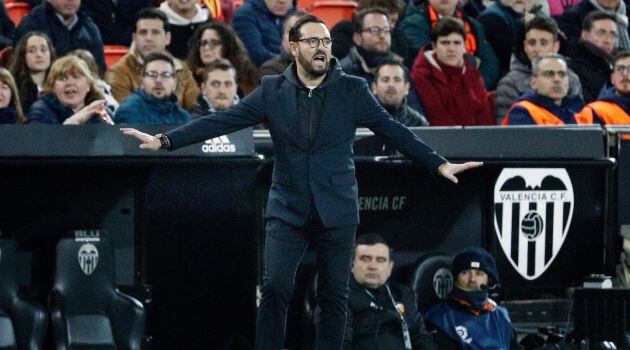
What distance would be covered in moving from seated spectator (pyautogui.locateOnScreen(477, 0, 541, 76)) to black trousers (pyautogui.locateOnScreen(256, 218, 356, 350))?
5571 millimetres

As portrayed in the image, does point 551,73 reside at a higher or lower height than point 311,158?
higher

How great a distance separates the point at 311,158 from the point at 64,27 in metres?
4.14

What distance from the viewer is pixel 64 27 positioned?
1027cm

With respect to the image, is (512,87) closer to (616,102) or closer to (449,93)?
(449,93)

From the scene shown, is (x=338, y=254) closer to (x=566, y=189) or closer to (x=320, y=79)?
(x=320, y=79)

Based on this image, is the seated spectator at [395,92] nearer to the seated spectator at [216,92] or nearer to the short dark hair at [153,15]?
the seated spectator at [216,92]

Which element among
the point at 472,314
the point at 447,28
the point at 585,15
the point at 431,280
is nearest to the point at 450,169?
the point at 472,314

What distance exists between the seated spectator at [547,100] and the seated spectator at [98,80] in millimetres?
2565

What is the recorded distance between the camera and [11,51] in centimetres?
991

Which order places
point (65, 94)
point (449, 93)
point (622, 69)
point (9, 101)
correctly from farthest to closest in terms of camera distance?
point (622, 69), point (449, 93), point (9, 101), point (65, 94)

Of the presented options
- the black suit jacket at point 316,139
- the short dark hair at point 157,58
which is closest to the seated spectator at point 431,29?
the short dark hair at point 157,58

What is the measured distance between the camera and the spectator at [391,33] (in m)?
10.8

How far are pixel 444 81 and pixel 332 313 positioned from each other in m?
3.99

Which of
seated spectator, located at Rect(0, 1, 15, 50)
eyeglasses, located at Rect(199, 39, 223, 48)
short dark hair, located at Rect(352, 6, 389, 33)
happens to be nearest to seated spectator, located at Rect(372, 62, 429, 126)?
short dark hair, located at Rect(352, 6, 389, 33)
